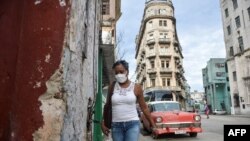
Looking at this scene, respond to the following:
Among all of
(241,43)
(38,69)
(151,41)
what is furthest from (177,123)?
(151,41)

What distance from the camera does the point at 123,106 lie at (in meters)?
3.66

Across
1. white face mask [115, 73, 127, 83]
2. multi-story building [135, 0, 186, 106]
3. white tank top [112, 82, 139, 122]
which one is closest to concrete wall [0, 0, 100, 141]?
white tank top [112, 82, 139, 122]

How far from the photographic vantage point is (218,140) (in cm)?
1055

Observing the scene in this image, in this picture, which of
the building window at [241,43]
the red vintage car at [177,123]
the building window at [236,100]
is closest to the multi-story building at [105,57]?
the red vintage car at [177,123]

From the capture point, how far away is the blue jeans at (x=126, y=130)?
3637 mm

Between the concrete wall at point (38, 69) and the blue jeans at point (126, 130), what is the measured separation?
0.94 meters

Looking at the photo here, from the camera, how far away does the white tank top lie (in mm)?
3652

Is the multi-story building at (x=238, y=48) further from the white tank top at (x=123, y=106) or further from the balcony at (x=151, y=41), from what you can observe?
the white tank top at (x=123, y=106)

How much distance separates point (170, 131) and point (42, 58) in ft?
31.9

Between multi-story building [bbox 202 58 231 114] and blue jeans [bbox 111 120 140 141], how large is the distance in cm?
5859

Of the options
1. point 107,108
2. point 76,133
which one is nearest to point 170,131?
point 107,108

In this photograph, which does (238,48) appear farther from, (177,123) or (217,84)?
(177,123)

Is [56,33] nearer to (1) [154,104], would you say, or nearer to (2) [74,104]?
(2) [74,104]

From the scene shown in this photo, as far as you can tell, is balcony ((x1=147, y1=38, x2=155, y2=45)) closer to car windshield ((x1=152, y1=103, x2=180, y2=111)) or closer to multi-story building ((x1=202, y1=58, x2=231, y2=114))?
multi-story building ((x1=202, y1=58, x2=231, y2=114))
